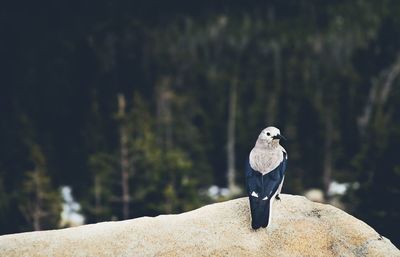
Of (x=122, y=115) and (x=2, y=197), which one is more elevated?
(x=122, y=115)

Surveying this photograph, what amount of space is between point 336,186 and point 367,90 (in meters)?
17.4

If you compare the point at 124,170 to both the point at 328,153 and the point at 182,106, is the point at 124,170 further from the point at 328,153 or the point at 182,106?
the point at 182,106

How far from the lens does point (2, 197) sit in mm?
43594

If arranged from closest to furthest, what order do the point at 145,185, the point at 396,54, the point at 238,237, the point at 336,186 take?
the point at 238,237 < the point at 145,185 < the point at 336,186 < the point at 396,54

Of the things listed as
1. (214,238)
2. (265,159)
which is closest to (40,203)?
(214,238)

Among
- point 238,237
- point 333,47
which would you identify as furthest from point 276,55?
point 238,237

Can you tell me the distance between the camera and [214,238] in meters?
11.7

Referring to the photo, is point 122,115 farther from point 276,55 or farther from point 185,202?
point 276,55

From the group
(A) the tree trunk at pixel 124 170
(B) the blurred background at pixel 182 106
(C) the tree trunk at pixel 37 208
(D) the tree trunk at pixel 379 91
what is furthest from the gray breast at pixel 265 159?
(D) the tree trunk at pixel 379 91

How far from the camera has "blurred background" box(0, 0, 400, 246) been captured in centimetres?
3516

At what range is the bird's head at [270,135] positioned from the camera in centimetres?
1194

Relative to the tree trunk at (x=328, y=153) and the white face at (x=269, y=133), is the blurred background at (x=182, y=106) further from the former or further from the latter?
the white face at (x=269, y=133)

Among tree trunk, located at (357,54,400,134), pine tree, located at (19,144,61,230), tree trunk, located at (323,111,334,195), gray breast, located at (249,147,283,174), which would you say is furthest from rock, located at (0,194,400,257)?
tree trunk, located at (357,54,400,134)

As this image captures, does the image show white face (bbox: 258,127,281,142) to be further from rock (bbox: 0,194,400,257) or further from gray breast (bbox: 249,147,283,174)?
rock (bbox: 0,194,400,257)
